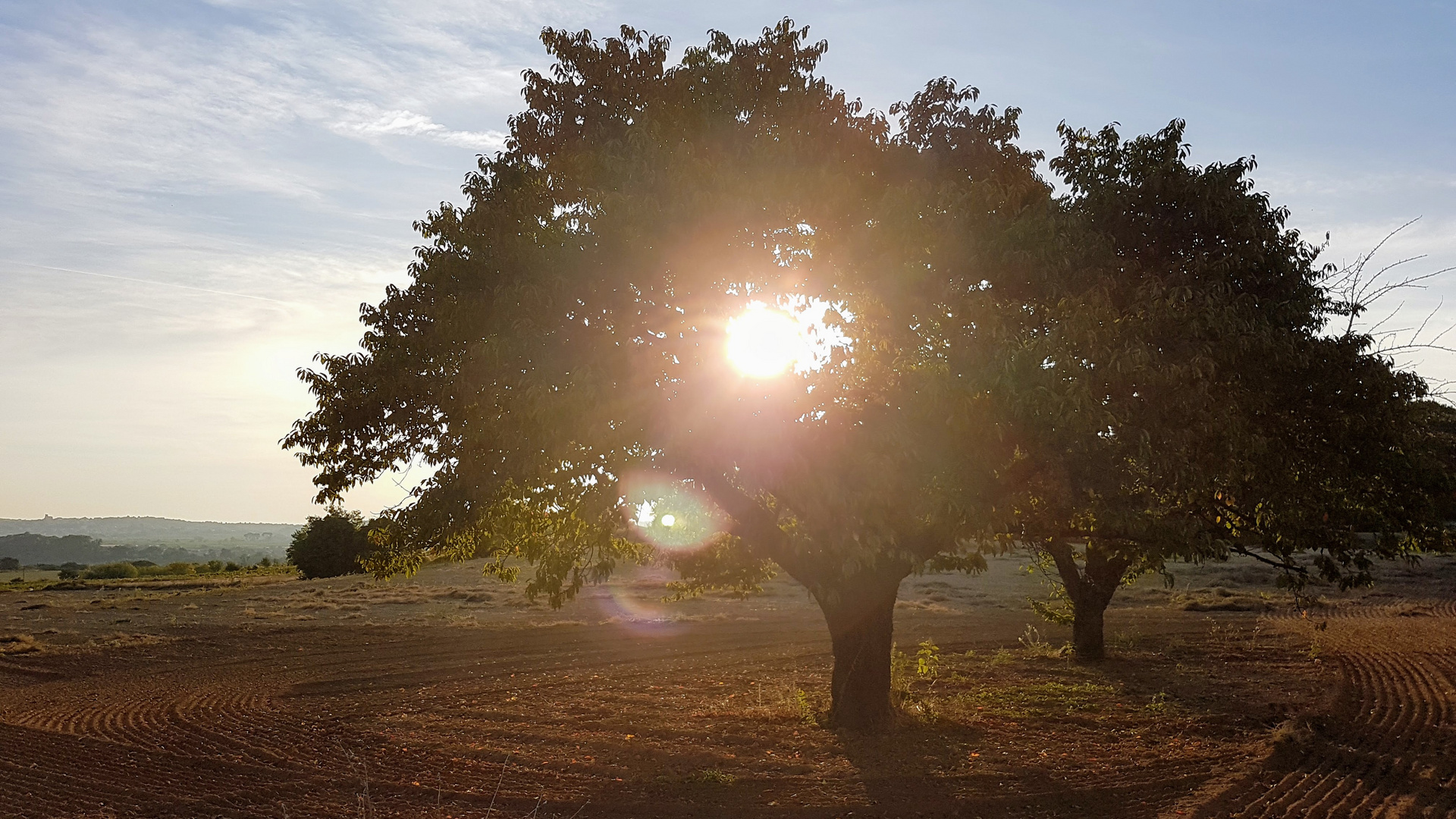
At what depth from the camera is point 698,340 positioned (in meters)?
11.0

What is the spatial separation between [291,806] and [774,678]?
456 inches

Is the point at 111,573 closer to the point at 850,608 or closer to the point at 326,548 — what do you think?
the point at 326,548

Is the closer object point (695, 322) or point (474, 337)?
point (695, 322)

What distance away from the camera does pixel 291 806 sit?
1002 centimetres

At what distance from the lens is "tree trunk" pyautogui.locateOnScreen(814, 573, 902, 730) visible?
1359 centimetres

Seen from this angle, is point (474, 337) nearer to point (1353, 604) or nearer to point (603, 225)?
point (603, 225)

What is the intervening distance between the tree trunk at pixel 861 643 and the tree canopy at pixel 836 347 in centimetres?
5

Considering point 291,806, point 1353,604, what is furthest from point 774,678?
point 1353,604

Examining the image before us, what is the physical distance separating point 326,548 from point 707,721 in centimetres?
5572

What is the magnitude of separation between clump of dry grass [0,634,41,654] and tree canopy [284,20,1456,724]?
17.4 meters

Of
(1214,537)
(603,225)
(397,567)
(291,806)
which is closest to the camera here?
(291,806)

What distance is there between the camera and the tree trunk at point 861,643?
13594mm

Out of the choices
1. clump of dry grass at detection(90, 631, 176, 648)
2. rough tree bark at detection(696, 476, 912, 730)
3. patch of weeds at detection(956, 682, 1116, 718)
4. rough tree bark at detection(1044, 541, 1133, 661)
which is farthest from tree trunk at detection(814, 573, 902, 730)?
clump of dry grass at detection(90, 631, 176, 648)

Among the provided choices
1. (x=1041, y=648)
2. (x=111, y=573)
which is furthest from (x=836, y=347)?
(x=111, y=573)
